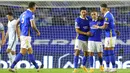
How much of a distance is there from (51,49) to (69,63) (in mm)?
1019

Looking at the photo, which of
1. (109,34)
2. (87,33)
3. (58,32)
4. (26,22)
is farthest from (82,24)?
(58,32)

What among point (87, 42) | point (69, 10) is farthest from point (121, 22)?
point (87, 42)

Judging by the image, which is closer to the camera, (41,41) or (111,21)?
(111,21)

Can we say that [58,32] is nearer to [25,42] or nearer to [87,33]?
[87,33]

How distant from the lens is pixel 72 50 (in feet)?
78.3

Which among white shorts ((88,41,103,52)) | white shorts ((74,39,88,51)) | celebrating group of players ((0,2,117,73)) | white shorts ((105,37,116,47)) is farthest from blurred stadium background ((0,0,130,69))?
white shorts ((105,37,116,47))

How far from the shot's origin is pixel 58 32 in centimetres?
2411

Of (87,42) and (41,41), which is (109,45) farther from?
(41,41)

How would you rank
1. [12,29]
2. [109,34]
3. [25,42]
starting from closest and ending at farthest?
[25,42] → [109,34] → [12,29]

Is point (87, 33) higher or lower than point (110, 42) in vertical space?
higher

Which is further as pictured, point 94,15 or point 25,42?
point 94,15

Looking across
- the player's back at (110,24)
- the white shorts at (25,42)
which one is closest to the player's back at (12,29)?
the white shorts at (25,42)

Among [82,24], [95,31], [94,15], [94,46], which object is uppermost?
[94,15]

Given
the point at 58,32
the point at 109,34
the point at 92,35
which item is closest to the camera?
the point at 109,34
